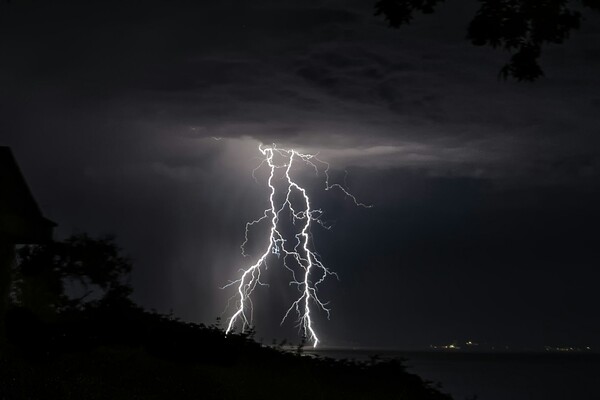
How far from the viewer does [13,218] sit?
2123cm

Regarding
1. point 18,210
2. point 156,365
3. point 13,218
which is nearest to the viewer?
point 156,365

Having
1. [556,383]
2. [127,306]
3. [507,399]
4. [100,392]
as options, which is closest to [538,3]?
[100,392]

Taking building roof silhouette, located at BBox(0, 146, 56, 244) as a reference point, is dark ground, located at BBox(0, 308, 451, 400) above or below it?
below

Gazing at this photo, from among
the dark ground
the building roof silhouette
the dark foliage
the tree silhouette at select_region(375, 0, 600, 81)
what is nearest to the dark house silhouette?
the building roof silhouette

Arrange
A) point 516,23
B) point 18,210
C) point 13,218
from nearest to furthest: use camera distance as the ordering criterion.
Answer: point 516,23, point 13,218, point 18,210

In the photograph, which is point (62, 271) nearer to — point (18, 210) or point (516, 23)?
point (18, 210)

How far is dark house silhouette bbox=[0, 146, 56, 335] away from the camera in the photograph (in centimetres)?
2061

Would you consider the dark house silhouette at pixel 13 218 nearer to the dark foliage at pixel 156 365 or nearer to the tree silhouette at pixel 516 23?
the dark foliage at pixel 156 365

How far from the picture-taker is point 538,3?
9.70 metres

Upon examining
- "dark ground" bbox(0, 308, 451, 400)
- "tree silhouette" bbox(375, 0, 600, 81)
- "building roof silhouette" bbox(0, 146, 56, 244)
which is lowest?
"dark ground" bbox(0, 308, 451, 400)

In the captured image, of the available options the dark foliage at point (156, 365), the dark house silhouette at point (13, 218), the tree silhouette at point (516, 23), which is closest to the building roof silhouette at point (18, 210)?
the dark house silhouette at point (13, 218)

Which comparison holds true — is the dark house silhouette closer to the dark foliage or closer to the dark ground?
the dark foliage

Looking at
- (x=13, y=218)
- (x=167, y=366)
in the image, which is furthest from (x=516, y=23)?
(x=13, y=218)

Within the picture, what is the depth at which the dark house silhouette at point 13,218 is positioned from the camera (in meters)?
20.6
